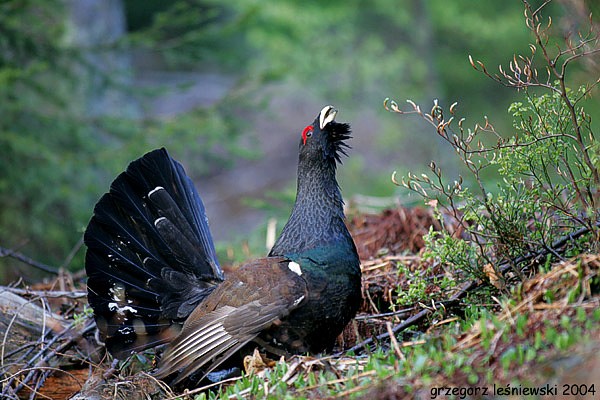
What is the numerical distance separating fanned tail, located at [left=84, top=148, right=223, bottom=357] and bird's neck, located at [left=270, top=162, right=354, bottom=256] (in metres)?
0.70

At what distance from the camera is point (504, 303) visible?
3.42 metres

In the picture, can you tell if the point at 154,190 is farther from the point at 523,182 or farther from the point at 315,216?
the point at 523,182

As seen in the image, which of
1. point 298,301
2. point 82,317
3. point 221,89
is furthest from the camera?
point 221,89

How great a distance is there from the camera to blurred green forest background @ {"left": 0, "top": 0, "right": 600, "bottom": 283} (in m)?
8.73

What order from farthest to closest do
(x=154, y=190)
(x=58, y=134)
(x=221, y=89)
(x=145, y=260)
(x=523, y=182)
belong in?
1. (x=221, y=89)
2. (x=58, y=134)
3. (x=154, y=190)
4. (x=145, y=260)
5. (x=523, y=182)

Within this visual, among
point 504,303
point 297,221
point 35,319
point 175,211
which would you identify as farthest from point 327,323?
point 35,319

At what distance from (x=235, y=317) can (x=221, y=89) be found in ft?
69.9

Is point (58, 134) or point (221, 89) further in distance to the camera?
point (221, 89)

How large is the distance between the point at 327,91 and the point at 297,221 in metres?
10.9

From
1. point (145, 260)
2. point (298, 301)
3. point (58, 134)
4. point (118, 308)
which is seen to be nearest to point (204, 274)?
point (145, 260)

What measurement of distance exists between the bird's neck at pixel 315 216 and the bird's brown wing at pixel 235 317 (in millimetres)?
211

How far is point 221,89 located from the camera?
2494cm

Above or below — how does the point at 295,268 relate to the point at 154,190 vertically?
below

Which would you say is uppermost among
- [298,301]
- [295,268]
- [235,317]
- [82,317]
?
[295,268]
